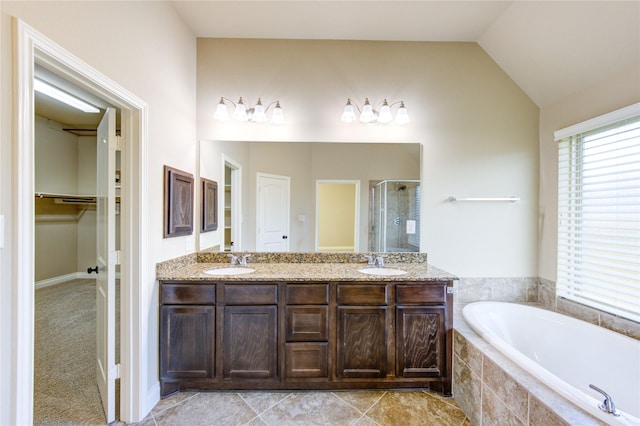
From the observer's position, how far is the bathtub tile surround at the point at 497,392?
4.09 feet

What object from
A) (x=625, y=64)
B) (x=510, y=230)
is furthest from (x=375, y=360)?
(x=625, y=64)

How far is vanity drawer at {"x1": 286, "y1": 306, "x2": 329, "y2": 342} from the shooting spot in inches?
81.3

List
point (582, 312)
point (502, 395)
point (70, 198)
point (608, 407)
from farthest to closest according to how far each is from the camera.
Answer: point (70, 198)
point (582, 312)
point (502, 395)
point (608, 407)

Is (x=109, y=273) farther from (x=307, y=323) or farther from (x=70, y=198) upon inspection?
(x=70, y=198)

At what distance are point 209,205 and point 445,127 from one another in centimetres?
238

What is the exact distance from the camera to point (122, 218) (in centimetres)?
180

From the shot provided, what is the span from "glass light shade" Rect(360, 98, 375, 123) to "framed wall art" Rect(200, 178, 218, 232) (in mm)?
1539

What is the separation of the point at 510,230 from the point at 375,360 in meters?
1.80

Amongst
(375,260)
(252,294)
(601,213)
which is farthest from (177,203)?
(601,213)

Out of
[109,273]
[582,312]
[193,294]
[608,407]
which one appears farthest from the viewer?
[582,312]

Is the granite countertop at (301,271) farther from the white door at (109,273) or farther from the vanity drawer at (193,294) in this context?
the white door at (109,273)

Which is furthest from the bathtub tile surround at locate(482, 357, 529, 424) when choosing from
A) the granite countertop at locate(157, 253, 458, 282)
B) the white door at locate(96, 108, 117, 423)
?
the white door at locate(96, 108, 117, 423)

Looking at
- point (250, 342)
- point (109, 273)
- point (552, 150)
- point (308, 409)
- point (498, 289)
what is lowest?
point (308, 409)

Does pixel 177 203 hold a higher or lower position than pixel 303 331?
higher
